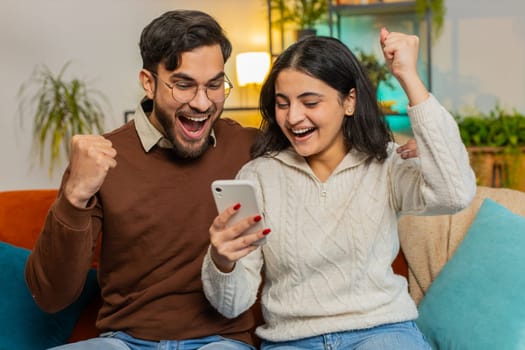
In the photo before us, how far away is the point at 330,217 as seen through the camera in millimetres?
1661

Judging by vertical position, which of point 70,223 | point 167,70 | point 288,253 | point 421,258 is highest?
point 167,70

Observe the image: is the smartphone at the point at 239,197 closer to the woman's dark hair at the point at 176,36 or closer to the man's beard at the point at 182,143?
the man's beard at the point at 182,143

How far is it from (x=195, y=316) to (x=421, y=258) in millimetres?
753

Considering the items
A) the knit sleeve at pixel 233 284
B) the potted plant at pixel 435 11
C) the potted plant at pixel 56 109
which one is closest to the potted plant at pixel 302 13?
the potted plant at pixel 435 11

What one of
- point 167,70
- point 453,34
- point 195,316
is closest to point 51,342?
point 195,316

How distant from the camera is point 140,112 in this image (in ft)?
6.05

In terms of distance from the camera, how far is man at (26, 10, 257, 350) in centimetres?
172

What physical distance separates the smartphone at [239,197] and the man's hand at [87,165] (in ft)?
0.77

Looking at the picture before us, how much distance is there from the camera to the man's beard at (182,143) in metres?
1.76

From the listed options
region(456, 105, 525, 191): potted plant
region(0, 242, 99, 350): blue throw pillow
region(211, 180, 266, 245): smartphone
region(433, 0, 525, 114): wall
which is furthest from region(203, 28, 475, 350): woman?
region(433, 0, 525, 114): wall

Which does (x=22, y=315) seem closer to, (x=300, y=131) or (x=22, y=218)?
(x=22, y=218)

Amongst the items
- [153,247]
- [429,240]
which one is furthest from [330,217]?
[429,240]

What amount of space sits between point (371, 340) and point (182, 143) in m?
0.67

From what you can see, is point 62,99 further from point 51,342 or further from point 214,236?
point 214,236
